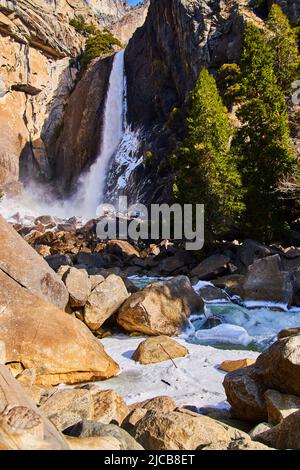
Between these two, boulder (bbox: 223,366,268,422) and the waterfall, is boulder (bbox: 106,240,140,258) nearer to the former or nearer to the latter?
boulder (bbox: 223,366,268,422)

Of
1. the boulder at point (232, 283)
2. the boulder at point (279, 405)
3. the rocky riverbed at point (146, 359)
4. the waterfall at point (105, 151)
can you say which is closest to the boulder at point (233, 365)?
the rocky riverbed at point (146, 359)

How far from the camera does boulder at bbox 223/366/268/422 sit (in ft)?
18.7

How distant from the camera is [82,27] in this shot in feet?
202

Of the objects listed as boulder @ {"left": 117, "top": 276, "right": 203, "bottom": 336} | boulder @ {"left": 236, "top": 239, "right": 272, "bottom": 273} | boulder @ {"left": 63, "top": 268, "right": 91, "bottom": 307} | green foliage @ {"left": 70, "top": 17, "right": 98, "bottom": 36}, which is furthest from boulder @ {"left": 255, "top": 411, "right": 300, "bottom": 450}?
green foliage @ {"left": 70, "top": 17, "right": 98, "bottom": 36}

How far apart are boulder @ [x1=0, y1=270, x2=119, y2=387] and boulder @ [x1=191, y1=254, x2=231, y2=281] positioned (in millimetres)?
8633

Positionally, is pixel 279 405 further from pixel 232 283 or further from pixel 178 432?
pixel 232 283

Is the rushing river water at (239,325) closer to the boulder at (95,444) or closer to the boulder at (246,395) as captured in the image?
the boulder at (246,395)

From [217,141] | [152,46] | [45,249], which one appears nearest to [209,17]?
[152,46]

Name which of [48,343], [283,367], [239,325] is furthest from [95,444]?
[239,325]

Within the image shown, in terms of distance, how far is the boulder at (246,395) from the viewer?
570cm

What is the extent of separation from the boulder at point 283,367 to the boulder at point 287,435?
930 millimetres

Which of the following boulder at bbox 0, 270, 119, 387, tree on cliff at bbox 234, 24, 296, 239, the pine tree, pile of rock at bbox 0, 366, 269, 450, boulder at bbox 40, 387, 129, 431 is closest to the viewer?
pile of rock at bbox 0, 366, 269, 450

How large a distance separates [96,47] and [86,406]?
5688 centimetres

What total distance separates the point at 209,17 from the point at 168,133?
10.9m
